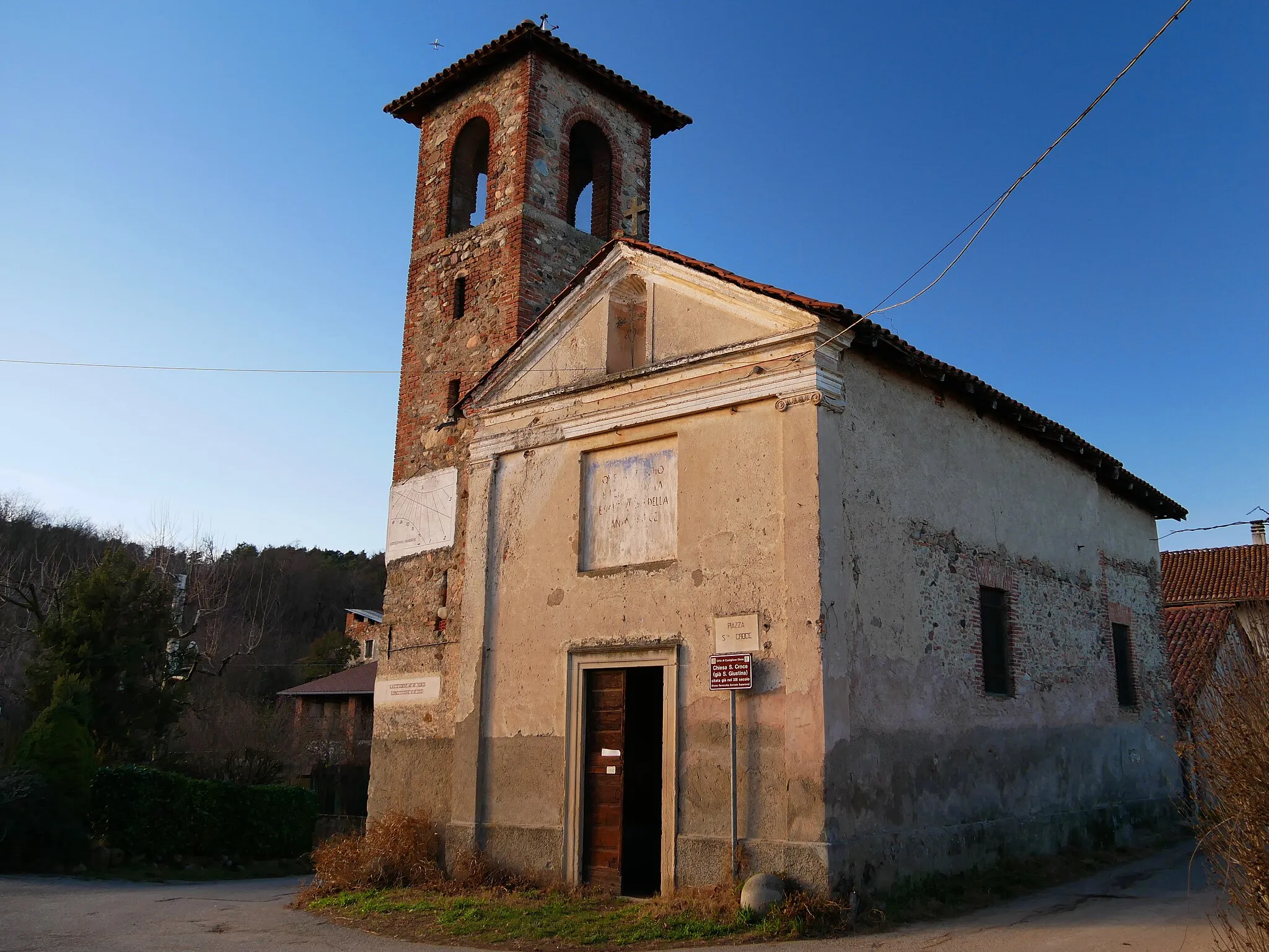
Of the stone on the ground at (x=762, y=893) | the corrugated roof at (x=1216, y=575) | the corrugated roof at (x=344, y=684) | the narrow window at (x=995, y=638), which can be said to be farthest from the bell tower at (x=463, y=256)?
the corrugated roof at (x=1216, y=575)

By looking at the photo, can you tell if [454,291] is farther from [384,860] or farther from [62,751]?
[62,751]

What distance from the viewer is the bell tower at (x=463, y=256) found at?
13367 mm

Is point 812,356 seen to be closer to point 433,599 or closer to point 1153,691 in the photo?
point 433,599

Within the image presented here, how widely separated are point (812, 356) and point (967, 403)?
3435 mm

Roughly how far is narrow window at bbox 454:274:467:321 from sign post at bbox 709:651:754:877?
7381mm

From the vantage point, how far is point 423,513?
556 inches

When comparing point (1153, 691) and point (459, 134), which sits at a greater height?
point (459, 134)

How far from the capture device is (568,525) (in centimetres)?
1177

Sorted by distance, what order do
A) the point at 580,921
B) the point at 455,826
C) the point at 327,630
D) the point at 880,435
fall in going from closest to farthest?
the point at 580,921, the point at 880,435, the point at 455,826, the point at 327,630

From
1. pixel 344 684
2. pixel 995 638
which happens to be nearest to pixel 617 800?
pixel 995 638

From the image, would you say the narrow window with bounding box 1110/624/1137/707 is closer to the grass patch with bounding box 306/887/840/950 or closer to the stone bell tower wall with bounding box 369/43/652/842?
the grass patch with bounding box 306/887/840/950

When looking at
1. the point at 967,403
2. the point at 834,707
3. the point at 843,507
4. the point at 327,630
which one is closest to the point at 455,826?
the point at 834,707

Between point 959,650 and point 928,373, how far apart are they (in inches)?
125

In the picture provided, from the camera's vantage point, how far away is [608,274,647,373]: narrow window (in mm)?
12031
